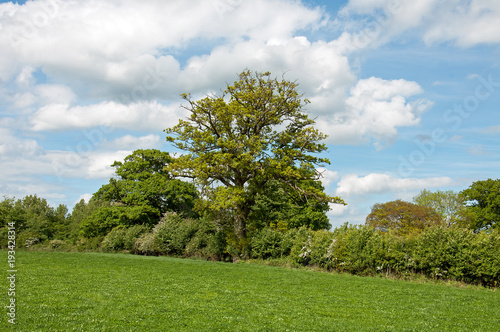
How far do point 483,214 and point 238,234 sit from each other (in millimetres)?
39735

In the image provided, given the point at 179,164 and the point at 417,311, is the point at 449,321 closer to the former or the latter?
the point at 417,311

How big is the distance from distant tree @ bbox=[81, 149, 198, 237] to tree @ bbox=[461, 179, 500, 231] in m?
38.6

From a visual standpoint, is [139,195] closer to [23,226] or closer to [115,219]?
[115,219]

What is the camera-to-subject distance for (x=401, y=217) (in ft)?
149

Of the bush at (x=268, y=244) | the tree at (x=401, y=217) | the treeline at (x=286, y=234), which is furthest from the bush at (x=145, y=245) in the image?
the tree at (x=401, y=217)

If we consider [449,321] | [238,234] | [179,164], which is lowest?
[449,321]

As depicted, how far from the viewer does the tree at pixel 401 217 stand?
145 feet

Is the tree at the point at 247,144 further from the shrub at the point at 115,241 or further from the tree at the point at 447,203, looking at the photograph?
the tree at the point at 447,203

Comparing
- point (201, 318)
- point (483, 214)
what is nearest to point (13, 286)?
point (201, 318)

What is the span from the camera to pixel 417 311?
38.5ft

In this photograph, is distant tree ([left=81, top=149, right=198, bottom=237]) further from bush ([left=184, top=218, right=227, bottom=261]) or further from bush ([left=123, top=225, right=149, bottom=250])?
bush ([left=184, top=218, right=227, bottom=261])

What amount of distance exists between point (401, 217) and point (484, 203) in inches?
729

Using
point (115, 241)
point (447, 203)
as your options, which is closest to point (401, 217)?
point (447, 203)

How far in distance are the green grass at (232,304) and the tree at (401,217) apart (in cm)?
2892
